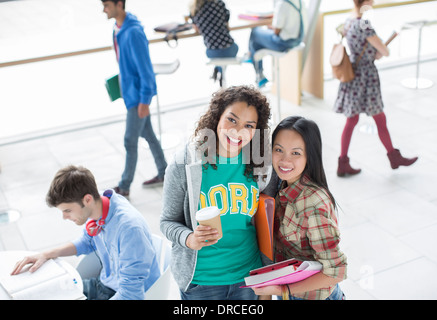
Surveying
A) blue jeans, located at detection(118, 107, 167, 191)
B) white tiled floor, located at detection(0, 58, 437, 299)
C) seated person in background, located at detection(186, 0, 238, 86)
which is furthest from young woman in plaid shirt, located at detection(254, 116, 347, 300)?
seated person in background, located at detection(186, 0, 238, 86)

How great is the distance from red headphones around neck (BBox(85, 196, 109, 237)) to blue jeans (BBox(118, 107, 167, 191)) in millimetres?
2024

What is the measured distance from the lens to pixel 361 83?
15.3 ft

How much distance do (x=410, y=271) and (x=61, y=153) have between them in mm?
3746

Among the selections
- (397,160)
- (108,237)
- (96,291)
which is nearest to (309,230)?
(108,237)

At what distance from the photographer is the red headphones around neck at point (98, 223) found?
2.61m

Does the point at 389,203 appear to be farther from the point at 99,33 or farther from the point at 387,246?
the point at 99,33

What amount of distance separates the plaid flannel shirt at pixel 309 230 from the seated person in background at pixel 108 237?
70cm

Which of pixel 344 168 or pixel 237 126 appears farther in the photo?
pixel 344 168

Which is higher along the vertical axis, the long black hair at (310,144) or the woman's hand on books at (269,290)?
the long black hair at (310,144)

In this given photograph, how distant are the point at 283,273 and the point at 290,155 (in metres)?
0.43

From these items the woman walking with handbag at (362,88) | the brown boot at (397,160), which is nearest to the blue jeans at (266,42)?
the woman walking with handbag at (362,88)

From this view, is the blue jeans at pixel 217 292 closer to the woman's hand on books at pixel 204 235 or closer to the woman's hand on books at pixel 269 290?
the woman's hand on books at pixel 269 290

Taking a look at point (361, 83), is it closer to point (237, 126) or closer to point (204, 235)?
point (237, 126)

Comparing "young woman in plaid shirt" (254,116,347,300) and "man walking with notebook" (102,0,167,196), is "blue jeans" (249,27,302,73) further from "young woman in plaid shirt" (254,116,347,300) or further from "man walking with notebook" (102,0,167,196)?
"young woman in plaid shirt" (254,116,347,300)
